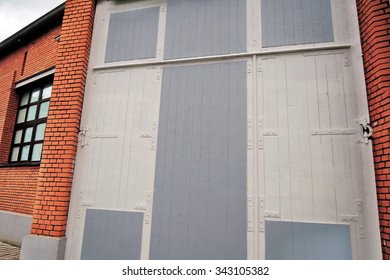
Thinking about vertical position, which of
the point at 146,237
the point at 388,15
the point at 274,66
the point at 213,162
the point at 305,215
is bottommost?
the point at 146,237

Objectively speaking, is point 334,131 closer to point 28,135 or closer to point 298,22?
point 298,22

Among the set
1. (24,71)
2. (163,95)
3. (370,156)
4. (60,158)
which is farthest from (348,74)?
(24,71)

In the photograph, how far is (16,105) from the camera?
6859 mm

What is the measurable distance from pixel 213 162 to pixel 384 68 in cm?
228

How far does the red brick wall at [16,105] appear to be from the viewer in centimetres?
533

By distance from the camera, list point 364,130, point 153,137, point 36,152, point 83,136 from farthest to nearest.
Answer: point 36,152 → point 83,136 → point 153,137 → point 364,130

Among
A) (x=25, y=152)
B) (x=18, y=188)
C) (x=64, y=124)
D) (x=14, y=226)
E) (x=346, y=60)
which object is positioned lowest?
(x=14, y=226)

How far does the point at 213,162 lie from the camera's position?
3152mm

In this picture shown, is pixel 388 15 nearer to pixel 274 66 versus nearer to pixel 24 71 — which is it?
pixel 274 66

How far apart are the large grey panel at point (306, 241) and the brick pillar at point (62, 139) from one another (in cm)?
297

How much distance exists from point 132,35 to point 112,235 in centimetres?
318

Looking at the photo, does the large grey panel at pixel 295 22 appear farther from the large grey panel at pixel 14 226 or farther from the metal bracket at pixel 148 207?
the large grey panel at pixel 14 226

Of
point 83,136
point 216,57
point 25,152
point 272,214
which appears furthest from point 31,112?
point 272,214

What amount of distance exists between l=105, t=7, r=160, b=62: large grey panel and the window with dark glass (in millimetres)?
3374
